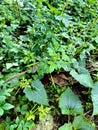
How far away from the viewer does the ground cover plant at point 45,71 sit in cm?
155

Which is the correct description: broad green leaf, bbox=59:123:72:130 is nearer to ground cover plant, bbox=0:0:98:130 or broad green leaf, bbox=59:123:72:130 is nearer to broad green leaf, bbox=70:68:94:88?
ground cover plant, bbox=0:0:98:130

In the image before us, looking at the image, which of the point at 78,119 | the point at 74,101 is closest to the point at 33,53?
the point at 74,101

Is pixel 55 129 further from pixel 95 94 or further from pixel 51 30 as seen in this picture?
pixel 51 30

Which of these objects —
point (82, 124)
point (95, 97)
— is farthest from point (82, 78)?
point (82, 124)

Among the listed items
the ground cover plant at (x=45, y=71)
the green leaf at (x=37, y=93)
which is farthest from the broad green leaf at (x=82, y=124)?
the green leaf at (x=37, y=93)

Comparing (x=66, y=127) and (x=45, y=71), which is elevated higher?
(x=45, y=71)

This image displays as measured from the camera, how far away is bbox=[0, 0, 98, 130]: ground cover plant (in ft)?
5.10

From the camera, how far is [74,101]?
65.7 inches

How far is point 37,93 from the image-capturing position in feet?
5.28

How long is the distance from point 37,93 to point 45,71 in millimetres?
148

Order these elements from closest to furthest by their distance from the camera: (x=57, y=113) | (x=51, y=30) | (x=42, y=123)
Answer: (x=42, y=123) → (x=57, y=113) → (x=51, y=30)

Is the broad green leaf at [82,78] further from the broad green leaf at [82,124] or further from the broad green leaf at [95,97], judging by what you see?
the broad green leaf at [82,124]

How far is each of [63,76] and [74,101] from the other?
247 mm

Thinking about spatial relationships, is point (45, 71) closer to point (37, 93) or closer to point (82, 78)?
point (37, 93)
